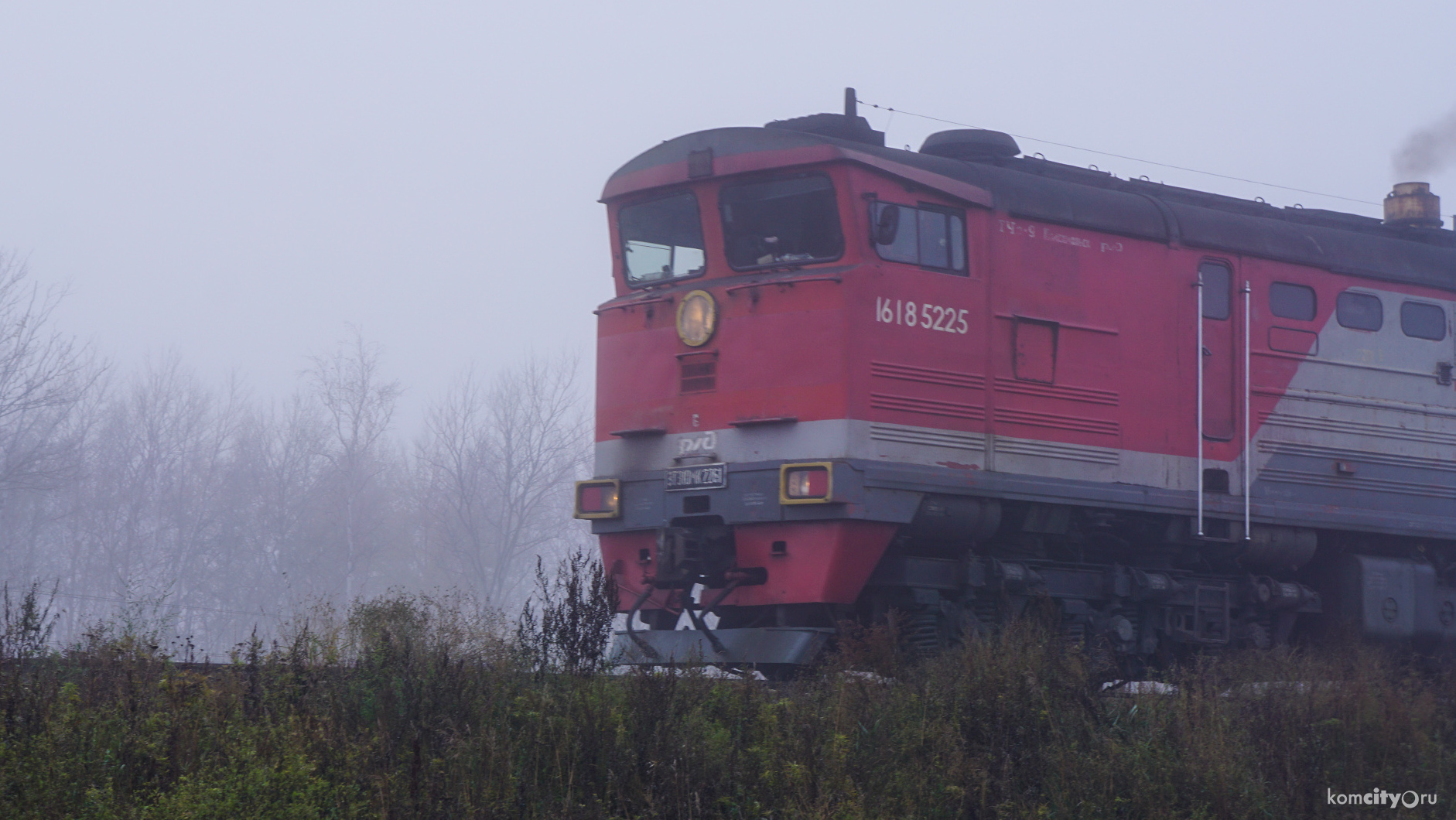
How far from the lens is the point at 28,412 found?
136 feet

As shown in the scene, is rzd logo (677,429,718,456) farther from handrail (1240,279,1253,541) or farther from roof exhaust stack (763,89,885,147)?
handrail (1240,279,1253,541)

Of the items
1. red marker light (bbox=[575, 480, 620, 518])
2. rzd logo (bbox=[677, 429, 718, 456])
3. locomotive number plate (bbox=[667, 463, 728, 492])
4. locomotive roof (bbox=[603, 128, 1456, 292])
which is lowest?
red marker light (bbox=[575, 480, 620, 518])

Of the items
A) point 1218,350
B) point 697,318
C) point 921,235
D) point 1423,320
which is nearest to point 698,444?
point 697,318

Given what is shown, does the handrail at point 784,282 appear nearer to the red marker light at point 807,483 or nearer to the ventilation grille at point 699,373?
the ventilation grille at point 699,373

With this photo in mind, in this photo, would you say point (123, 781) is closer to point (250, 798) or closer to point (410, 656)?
point (250, 798)

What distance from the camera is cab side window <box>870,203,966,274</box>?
999 centimetres

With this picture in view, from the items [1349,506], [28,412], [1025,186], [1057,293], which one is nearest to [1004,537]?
[1057,293]

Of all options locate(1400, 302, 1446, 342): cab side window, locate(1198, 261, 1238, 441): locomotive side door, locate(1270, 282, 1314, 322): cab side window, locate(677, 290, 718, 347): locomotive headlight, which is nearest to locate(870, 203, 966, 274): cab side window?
locate(677, 290, 718, 347): locomotive headlight

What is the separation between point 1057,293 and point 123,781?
25.1 feet

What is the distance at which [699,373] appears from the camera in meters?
10.6

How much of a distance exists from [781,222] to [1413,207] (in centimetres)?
771

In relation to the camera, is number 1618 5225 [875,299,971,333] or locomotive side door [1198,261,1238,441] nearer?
number 1618 5225 [875,299,971,333]

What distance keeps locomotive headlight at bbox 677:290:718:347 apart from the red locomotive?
28 mm

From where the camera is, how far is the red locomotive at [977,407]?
390 inches
